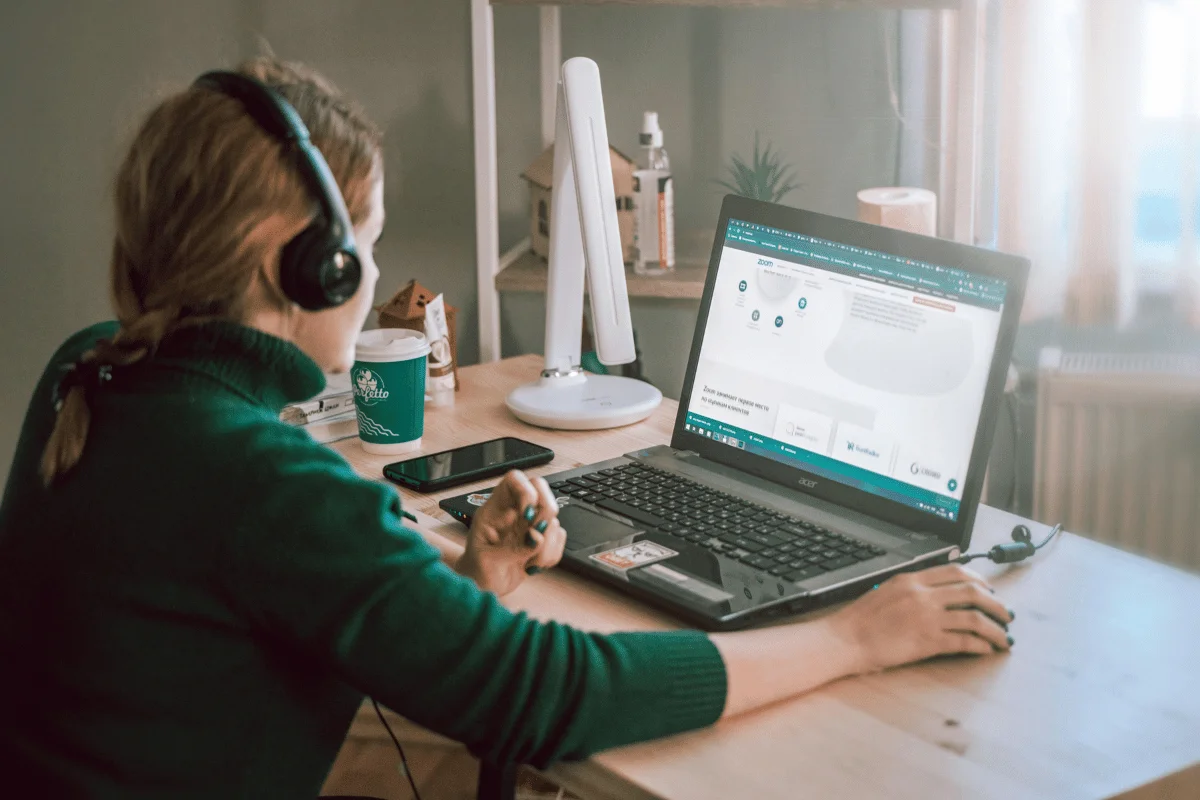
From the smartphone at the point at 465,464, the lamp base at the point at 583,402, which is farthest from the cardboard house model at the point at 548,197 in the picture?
the smartphone at the point at 465,464

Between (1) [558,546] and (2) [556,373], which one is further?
(2) [556,373]

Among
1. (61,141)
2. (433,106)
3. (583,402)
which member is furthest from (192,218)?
(433,106)

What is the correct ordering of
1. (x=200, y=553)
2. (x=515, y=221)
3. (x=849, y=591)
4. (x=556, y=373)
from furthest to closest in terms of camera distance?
(x=515, y=221), (x=556, y=373), (x=849, y=591), (x=200, y=553)

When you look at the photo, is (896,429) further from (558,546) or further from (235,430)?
(235,430)

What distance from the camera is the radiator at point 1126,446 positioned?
1896 mm

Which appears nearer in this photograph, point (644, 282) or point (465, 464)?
point (465, 464)

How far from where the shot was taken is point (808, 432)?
47.8 inches

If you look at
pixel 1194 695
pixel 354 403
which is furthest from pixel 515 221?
pixel 1194 695

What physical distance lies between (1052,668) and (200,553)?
0.62 m

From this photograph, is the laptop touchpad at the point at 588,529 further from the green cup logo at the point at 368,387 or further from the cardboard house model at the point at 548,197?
the cardboard house model at the point at 548,197

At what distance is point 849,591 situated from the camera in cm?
103

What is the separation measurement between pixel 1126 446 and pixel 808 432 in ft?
3.09

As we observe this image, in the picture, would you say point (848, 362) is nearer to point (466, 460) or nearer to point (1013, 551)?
point (1013, 551)

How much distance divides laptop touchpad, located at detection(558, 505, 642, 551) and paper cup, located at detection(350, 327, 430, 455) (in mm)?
322
